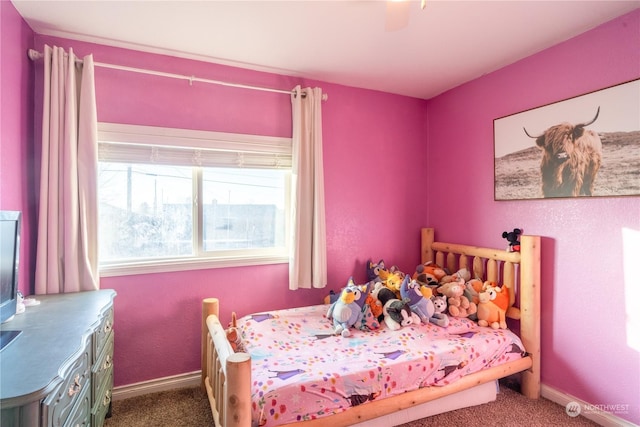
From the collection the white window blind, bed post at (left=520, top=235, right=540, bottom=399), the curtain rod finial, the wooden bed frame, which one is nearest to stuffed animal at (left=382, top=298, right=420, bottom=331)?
the wooden bed frame

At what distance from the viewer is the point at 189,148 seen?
2.42m

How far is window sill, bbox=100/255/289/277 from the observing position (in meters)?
2.25

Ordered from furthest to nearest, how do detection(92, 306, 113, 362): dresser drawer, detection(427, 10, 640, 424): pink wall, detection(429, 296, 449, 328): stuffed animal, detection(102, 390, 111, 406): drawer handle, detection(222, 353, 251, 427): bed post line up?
detection(429, 296, 449, 328): stuffed animal → detection(427, 10, 640, 424): pink wall → detection(102, 390, 111, 406): drawer handle → detection(92, 306, 113, 362): dresser drawer → detection(222, 353, 251, 427): bed post

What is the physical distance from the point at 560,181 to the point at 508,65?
101 cm

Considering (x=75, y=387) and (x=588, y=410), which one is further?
(x=588, y=410)

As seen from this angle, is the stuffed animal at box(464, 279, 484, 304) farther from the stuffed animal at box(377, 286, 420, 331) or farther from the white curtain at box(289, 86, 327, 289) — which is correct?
the white curtain at box(289, 86, 327, 289)

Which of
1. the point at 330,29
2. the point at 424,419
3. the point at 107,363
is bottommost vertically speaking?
the point at 424,419

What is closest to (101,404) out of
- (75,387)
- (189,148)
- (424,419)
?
(75,387)

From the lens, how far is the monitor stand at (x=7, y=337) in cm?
118

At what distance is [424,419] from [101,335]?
6.45ft

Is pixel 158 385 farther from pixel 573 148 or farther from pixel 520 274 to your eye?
pixel 573 148

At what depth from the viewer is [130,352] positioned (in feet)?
7.50

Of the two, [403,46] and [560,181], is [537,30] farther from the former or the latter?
[560,181]

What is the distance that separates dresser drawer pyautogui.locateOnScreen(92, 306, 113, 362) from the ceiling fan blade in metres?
1.96
